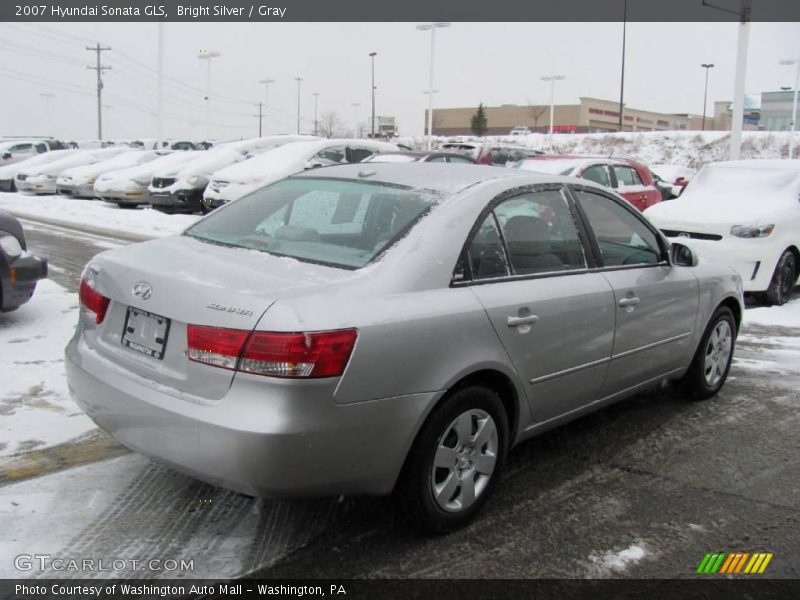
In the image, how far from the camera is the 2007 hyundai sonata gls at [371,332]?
2818 millimetres

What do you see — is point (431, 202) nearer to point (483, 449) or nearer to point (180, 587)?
point (483, 449)

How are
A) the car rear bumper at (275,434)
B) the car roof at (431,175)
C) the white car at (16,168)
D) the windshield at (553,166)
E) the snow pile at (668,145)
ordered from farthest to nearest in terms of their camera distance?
1. the snow pile at (668,145)
2. the white car at (16,168)
3. the windshield at (553,166)
4. the car roof at (431,175)
5. the car rear bumper at (275,434)

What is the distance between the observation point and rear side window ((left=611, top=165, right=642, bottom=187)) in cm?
1256

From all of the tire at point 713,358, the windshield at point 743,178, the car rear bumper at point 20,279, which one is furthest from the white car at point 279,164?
the tire at point 713,358

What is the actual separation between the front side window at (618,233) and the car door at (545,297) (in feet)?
0.75

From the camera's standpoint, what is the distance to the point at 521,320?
3527 mm

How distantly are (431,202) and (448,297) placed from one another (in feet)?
1.81

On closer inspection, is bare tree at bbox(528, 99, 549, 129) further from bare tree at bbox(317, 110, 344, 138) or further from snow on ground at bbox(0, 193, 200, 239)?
snow on ground at bbox(0, 193, 200, 239)

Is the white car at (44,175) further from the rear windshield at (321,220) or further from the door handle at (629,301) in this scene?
the door handle at (629,301)

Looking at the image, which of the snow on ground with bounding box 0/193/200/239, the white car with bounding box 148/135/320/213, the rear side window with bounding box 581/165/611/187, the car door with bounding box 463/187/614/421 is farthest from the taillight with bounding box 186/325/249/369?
the white car with bounding box 148/135/320/213

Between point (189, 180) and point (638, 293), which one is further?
point (189, 180)

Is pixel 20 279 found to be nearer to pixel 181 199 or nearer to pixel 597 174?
pixel 597 174

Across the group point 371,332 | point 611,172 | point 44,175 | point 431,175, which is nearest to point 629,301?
point 431,175

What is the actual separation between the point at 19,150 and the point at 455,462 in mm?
31756
